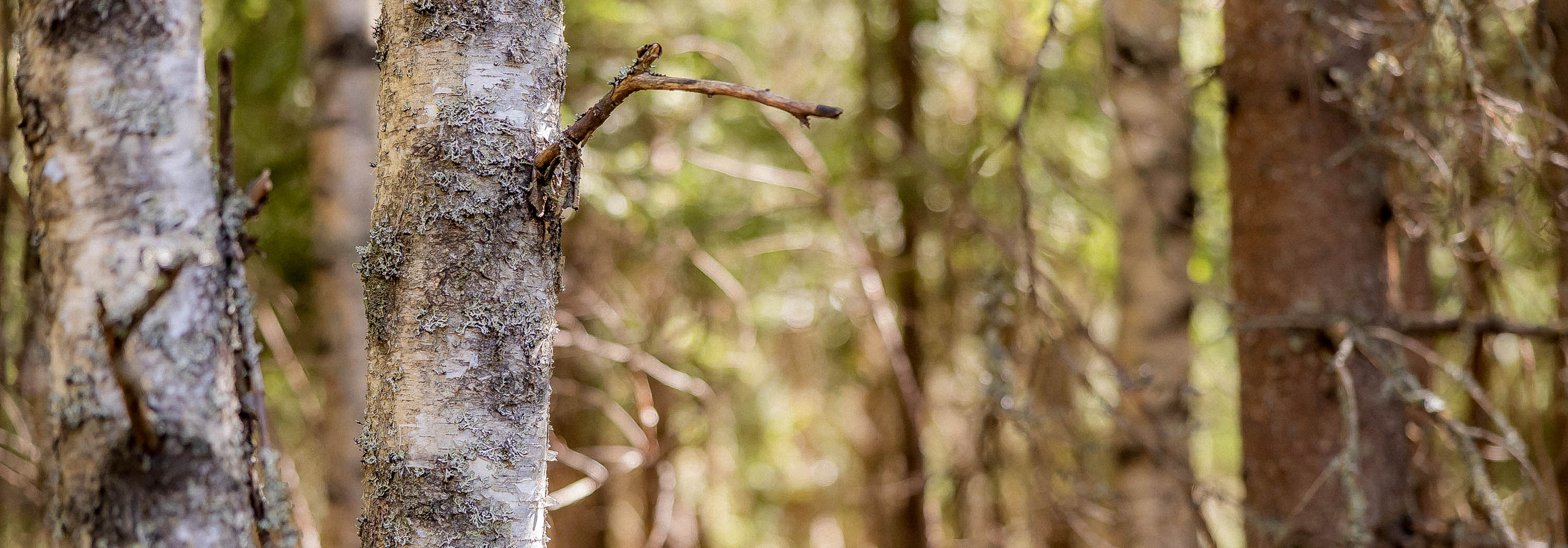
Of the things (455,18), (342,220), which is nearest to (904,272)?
(342,220)

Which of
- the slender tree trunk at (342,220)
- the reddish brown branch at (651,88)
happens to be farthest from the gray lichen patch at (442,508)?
the slender tree trunk at (342,220)

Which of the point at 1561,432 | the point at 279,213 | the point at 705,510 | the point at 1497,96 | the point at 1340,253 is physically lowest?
the point at 1561,432

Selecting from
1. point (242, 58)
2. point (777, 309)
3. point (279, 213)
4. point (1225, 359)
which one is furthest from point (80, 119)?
point (1225, 359)

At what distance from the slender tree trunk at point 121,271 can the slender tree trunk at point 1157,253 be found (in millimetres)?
2825

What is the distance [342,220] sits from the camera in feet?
10.2

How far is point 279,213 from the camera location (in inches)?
164

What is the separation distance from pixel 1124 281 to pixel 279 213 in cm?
353

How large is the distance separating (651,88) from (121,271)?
2.74ft

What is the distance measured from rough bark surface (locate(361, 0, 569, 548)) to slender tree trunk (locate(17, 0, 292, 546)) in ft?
0.96

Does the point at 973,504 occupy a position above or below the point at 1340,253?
below

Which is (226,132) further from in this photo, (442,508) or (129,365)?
(442,508)

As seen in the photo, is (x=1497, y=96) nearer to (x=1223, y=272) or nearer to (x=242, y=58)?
(x=1223, y=272)

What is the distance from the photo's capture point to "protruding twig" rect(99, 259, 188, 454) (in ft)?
3.62

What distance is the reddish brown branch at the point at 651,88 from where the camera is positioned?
117 centimetres
